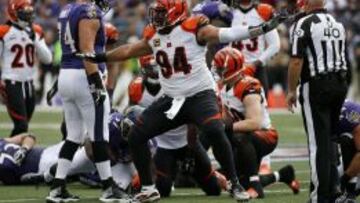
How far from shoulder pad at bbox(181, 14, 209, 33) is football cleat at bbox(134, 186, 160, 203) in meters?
1.32

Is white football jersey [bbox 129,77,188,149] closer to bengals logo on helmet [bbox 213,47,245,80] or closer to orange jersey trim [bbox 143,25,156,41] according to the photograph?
bengals logo on helmet [bbox 213,47,245,80]

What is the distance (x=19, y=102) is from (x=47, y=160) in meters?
1.53

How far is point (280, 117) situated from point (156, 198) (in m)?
11.3

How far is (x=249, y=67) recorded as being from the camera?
11.8m

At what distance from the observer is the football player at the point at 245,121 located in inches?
372

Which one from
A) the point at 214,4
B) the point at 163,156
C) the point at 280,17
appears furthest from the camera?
the point at 214,4

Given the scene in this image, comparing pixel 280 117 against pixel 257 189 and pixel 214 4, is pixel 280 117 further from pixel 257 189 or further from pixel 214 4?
pixel 257 189


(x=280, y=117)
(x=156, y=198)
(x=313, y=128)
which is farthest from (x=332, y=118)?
(x=280, y=117)

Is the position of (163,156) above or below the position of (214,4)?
below

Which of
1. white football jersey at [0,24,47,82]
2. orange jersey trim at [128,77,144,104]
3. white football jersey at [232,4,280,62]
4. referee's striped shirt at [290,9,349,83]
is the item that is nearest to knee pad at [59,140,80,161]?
orange jersey trim at [128,77,144,104]

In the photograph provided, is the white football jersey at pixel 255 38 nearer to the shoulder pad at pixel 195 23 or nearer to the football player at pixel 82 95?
the football player at pixel 82 95

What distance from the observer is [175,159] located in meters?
9.85

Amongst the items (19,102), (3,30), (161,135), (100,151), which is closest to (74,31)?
(100,151)

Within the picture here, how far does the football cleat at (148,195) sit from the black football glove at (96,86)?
826 millimetres
